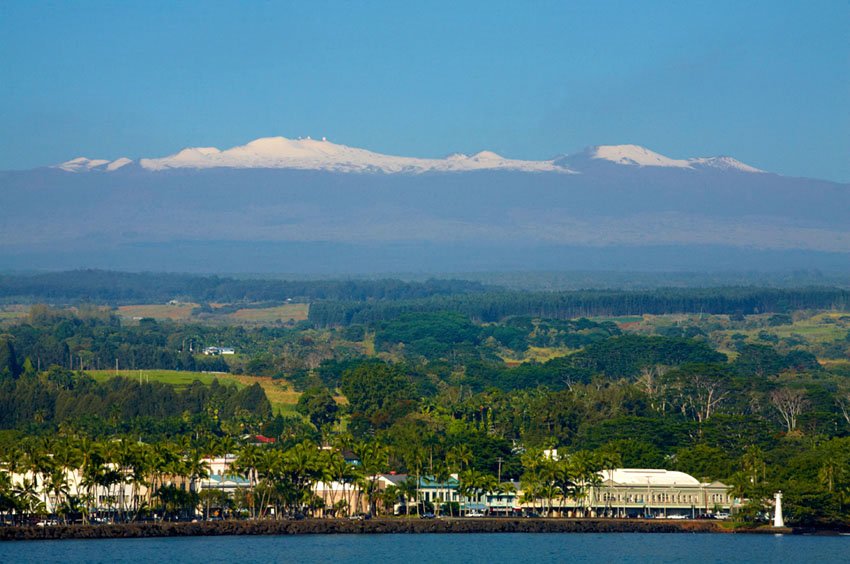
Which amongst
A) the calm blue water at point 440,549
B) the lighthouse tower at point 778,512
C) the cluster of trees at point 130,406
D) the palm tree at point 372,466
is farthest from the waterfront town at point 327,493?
the cluster of trees at point 130,406

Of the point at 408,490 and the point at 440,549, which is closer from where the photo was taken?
the point at 440,549

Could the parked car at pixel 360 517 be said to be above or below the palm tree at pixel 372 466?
below

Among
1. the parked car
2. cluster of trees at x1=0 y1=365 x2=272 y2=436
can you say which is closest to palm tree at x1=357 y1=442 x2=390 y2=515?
the parked car

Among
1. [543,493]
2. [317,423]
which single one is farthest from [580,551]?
[317,423]

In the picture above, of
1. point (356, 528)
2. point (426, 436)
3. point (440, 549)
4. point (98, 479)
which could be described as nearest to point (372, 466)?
point (356, 528)

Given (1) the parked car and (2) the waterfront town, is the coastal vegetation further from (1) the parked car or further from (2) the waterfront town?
(1) the parked car

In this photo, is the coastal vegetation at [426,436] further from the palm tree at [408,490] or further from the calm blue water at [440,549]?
the calm blue water at [440,549]

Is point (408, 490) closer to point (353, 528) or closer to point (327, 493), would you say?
point (327, 493)
